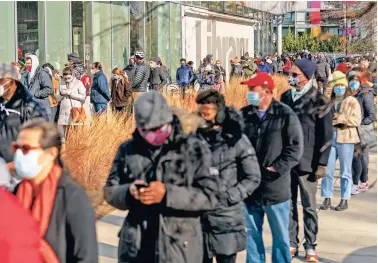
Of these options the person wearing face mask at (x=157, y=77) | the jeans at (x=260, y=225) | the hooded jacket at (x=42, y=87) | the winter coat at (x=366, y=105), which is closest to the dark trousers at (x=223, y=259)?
the jeans at (x=260, y=225)

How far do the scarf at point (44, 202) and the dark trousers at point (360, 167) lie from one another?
7.79m

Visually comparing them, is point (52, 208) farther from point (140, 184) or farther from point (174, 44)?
point (174, 44)

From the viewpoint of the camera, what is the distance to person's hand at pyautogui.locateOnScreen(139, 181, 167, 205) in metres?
4.49

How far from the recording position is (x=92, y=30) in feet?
75.0

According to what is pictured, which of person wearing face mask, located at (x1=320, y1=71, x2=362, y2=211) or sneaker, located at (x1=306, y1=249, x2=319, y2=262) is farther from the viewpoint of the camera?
person wearing face mask, located at (x1=320, y1=71, x2=362, y2=211)

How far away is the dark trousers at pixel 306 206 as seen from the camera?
7.75m

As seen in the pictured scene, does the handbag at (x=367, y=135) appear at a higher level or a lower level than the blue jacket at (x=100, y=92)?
lower

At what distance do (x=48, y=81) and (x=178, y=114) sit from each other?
31.1 feet

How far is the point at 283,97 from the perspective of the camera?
798 centimetres

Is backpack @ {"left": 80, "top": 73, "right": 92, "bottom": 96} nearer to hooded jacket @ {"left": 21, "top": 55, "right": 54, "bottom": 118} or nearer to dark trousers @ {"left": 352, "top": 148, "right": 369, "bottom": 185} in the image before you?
hooded jacket @ {"left": 21, "top": 55, "right": 54, "bottom": 118}

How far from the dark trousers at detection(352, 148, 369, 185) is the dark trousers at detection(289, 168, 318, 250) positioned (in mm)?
3435

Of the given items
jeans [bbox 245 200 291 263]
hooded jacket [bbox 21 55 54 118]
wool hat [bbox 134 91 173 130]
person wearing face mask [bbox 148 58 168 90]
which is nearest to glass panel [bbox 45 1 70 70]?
person wearing face mask [bbox 148 58 168 90]

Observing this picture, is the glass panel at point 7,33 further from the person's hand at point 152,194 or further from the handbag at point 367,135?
the person's hand at point 152,194

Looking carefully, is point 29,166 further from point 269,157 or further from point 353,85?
point 353,85
